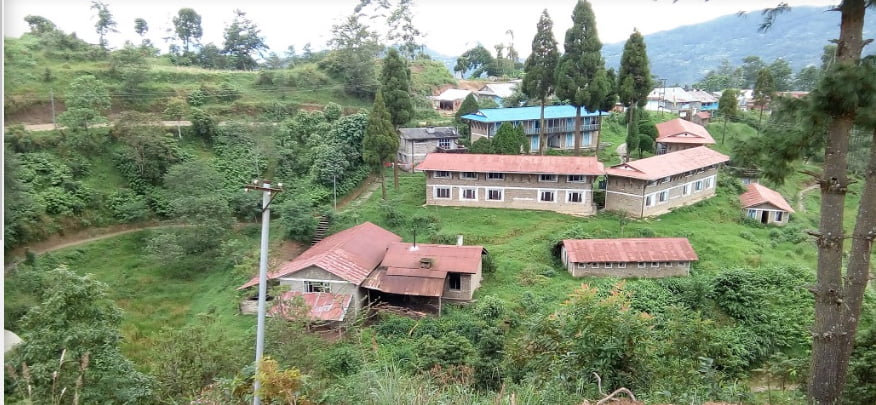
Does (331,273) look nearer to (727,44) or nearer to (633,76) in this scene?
(633,76)

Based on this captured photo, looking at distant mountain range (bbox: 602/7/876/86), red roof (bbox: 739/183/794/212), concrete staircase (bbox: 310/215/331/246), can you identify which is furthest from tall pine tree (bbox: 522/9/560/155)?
distant mountain range (bbox: 602/7/876/86)

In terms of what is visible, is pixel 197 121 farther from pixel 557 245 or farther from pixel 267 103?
pixel 557 245

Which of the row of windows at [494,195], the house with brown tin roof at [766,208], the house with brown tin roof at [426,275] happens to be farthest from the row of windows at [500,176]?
the house with brown tin roof at [766,208]

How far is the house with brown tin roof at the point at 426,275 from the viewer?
15.0 metres

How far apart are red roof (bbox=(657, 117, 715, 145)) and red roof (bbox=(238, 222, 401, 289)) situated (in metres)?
17.6

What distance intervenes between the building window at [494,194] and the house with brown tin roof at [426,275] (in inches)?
256

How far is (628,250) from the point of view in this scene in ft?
57.6

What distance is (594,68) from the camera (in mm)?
25047

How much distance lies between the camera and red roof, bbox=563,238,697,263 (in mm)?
17219

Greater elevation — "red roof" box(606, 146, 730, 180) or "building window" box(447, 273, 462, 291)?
"red roof" box(606, 146, 730, 180)

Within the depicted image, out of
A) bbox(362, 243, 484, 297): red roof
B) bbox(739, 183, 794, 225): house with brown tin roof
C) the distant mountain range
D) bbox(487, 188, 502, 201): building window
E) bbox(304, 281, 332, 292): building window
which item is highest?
the distant mountain range

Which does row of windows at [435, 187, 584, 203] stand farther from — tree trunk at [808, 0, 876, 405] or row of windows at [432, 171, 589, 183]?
tree trunk at [808, 0, 876, 405]

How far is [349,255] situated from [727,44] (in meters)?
177

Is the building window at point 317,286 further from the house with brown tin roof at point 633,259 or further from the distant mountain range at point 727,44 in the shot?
Answer: the distant mountain range at point 727,44
